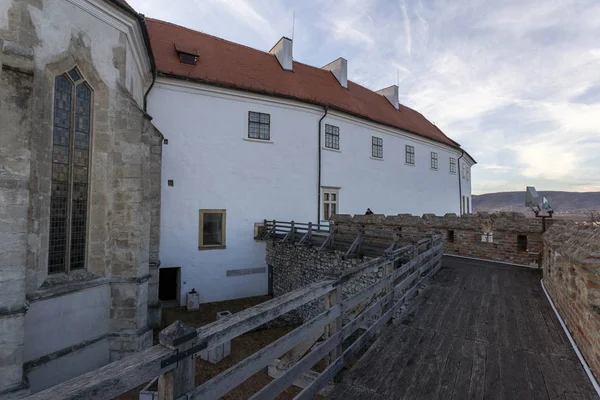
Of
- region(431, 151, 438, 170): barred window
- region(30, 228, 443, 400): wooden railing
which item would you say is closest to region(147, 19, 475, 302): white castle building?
region(431, 151, 438, 170): barred window

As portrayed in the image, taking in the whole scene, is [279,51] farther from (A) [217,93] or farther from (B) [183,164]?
(B) [183,164]

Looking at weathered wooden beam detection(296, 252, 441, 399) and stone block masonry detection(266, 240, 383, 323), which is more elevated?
weathered wooden beam detection(296, 252, 441, 399)

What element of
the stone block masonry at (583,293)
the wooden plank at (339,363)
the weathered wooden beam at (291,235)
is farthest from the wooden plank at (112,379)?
the weathered wooden beam at (291,235)

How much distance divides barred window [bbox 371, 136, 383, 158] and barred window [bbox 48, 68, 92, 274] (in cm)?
1458

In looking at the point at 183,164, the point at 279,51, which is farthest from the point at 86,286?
the point at 279,51

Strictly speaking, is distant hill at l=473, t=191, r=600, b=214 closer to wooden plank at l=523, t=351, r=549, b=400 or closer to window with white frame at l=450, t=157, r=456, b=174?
window with white frame at l=450, t=157, r=456, b=174

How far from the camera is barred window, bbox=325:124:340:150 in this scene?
53.4 ft

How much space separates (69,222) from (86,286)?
1529 millimetres

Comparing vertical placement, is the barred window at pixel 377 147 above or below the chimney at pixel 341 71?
below

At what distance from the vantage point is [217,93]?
13312 mm

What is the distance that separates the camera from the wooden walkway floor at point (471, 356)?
2844mm

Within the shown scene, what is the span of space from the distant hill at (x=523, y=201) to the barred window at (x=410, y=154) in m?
76.2

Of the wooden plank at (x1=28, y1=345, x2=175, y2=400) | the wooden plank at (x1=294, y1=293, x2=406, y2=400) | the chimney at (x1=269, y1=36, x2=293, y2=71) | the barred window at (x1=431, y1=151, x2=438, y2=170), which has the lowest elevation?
the wooden plank at (x1=294, y1=293, x2=406, y2=400)

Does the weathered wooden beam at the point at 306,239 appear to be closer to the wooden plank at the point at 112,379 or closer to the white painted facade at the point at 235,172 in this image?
the white painted facade at the point at 235,172
